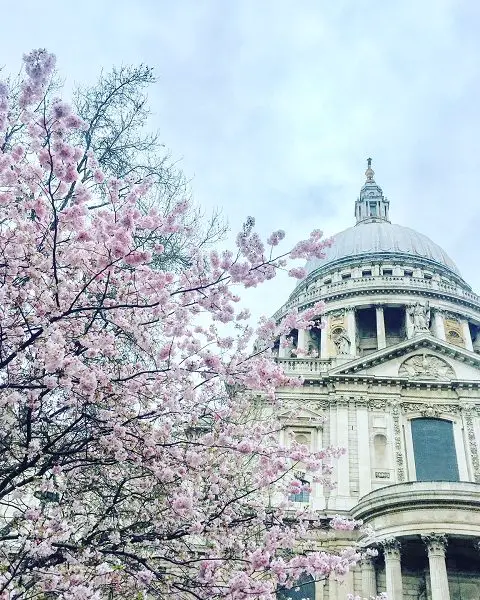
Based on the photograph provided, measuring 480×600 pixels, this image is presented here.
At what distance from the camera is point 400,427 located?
2933cm

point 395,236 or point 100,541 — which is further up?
point 395,236

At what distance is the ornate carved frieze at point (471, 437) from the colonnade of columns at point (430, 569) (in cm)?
593

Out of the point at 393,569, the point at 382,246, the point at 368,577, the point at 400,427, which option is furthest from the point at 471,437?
the point at 382,246

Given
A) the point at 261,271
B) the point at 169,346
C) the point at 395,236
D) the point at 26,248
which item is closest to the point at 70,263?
the point at 26,248

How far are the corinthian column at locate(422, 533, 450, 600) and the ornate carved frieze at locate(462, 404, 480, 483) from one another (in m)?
5.80

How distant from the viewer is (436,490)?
22875mm

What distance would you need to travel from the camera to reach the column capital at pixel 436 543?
871 inches

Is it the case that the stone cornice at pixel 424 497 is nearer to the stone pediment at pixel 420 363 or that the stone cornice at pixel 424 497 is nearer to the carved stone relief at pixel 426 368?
the stone pediment at pixel 420 363

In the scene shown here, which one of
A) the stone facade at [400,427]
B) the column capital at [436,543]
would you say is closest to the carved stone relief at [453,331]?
the stone facade at [400,427]

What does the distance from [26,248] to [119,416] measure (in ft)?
8.20

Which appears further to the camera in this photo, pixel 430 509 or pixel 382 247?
pixel 382 247

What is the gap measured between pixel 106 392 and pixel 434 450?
23358mm

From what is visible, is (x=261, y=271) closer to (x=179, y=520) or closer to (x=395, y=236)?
(x=179, y=520)

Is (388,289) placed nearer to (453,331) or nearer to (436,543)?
(453,331)
